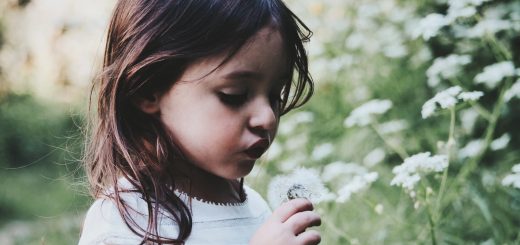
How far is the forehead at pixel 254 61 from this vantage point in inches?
32.6

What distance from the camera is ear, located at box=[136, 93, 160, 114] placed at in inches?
35.7

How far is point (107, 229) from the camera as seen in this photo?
0.83 meters

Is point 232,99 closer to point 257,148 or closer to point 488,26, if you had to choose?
point 257,148

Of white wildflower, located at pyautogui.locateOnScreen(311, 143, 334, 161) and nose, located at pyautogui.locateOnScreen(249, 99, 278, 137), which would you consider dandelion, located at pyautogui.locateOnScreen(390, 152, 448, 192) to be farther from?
white wildflower, located at pyautogui.locateOnScreen(311, 143, 334, 161)

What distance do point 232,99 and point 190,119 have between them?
6 centimetres

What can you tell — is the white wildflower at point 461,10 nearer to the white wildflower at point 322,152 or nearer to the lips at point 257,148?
the white wildflower at point 322,152

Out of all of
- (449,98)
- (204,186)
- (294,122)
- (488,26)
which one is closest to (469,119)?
(488,26)

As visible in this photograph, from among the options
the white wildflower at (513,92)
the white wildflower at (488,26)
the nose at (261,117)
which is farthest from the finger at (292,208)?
the white wildflower at (488,26)

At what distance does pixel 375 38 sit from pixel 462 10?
0.73 meters

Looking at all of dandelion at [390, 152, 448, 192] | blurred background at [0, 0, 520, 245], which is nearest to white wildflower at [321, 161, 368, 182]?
blurred background at [0, 0, 520, 245]

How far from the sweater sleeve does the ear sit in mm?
138

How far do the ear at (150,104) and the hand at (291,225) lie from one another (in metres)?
0.23

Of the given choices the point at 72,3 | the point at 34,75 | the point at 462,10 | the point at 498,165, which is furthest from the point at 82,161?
the point at 34,75

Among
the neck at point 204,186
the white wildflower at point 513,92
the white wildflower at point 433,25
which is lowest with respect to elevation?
the white wildflower at point 513,92
